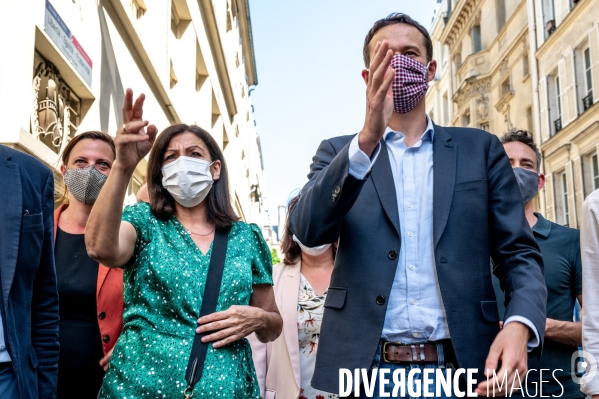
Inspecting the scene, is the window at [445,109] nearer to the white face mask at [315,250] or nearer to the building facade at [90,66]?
the building facade at [90,66]

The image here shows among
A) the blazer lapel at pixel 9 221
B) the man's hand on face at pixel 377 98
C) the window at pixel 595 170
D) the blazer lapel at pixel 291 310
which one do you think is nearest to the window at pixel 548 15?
the window at pixel 595 170

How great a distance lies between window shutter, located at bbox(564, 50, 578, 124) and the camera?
21453mm

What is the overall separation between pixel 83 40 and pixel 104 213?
19.9ft

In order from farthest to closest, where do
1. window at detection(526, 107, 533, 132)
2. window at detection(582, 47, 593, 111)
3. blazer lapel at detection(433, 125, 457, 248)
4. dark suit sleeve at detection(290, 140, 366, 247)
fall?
window at detection(526, 107, 533, 132), window at detection(582, 47, 593, 111), blazer lapel at detection(433, 125, 457, 248), dark suit sleeve at detection(290, 140, 366, 247)

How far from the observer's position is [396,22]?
2.92 m

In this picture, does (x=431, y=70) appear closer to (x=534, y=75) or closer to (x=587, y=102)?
(x=587, y=102)

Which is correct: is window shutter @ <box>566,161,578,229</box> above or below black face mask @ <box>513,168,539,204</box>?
above

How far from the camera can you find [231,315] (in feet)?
10.7

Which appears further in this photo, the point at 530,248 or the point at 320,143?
the point at 320,143

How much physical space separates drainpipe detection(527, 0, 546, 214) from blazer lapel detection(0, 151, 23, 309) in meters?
23.3

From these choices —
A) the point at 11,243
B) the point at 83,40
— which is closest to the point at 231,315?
the point at 11,243

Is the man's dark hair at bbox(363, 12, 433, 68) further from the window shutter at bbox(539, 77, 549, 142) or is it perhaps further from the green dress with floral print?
the window shutter at bbox(539, 77, 549, 142)

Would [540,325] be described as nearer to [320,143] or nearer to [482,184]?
[482,184]

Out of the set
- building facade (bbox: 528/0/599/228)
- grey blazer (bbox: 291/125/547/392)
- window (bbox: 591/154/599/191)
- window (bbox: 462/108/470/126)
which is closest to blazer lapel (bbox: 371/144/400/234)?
grey blazer (bbox: 291/125/547/392)
